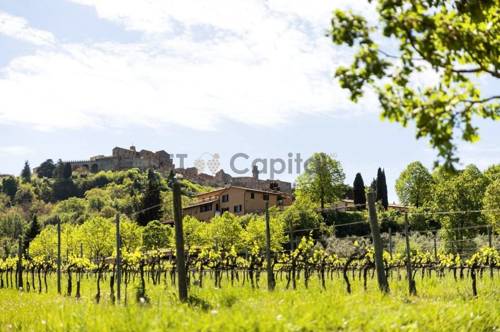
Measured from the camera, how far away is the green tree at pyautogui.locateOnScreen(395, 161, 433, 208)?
251 ft

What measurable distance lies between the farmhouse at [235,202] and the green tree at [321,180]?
254 inches

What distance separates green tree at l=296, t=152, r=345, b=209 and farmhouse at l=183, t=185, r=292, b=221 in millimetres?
6442

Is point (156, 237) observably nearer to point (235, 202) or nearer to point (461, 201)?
point (235, 202)

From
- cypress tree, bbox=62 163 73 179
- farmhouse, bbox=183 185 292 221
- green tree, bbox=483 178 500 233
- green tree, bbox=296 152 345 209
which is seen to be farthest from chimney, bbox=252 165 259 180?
green tree, bbox=483 178 500 233

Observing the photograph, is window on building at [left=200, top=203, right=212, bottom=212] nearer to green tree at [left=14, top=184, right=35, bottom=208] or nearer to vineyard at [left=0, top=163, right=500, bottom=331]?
vineyard at [left=0, top=163, right=500, bottom=331]

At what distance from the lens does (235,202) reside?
84875 millimetres

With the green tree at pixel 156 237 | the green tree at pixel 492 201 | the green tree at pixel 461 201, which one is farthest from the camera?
the green tree at pixel 156 237

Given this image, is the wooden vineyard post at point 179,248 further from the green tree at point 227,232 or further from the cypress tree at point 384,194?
the cypress tree at point 384,194

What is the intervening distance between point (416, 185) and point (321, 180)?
43.3 ft

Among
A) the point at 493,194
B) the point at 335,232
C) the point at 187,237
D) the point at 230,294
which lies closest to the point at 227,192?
the point at 335,232

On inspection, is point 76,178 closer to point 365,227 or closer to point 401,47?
point 365,227

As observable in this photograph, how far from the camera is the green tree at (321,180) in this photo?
7662cm

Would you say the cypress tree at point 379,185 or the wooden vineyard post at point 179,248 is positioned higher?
the cypress tree at point 379,185

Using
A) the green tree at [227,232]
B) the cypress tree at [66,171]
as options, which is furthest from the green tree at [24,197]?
the green tree at [227,232]
